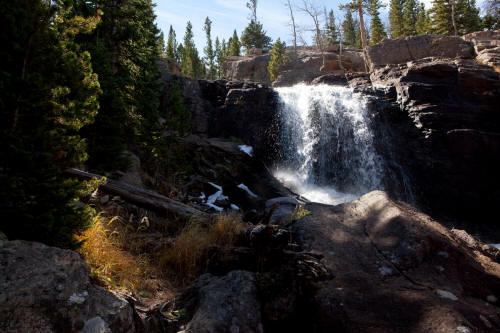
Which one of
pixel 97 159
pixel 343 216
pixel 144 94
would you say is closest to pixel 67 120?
pixel 343 216

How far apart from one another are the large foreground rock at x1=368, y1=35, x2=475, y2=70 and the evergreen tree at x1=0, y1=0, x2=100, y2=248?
26.9 meters

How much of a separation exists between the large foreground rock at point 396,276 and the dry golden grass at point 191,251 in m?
1.29

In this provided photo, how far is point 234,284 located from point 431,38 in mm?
31896

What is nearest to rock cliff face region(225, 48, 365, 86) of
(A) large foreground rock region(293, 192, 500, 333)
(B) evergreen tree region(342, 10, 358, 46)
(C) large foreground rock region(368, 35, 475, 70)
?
(C) large foreground rock region(368, 35, 475, 70)

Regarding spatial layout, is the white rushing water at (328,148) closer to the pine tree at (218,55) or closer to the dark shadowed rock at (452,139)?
the dark shadowed rock at (452,139)

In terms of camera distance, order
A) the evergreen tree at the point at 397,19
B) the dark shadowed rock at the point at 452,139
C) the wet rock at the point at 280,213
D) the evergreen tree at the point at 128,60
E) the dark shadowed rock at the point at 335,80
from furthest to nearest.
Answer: the evergreen tree at the point at 397,19 < the dark shadowed rock at the point at 335,80 < the dark shadowed rock at the point at 452,139 < the evergreen tree at the point at 128,60 < the wet rock at the point at 280,213

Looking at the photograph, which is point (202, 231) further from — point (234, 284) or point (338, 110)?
point (338, 110)

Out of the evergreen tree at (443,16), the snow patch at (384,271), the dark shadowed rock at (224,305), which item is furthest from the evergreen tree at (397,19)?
the dark shadowed rock at (224,305)

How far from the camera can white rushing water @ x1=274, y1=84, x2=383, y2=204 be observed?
588 inches

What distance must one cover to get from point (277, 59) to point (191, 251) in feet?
114

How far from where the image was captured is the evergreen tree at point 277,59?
3478 cm

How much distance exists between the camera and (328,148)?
1634 centimetres

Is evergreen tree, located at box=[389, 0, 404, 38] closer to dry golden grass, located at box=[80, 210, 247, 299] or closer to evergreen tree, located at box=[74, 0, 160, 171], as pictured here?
evergreen tree, located at box=[74, 0, 160, 171]

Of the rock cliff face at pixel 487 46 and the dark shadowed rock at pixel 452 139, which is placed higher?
the rock cliff face at pixel 487 46
